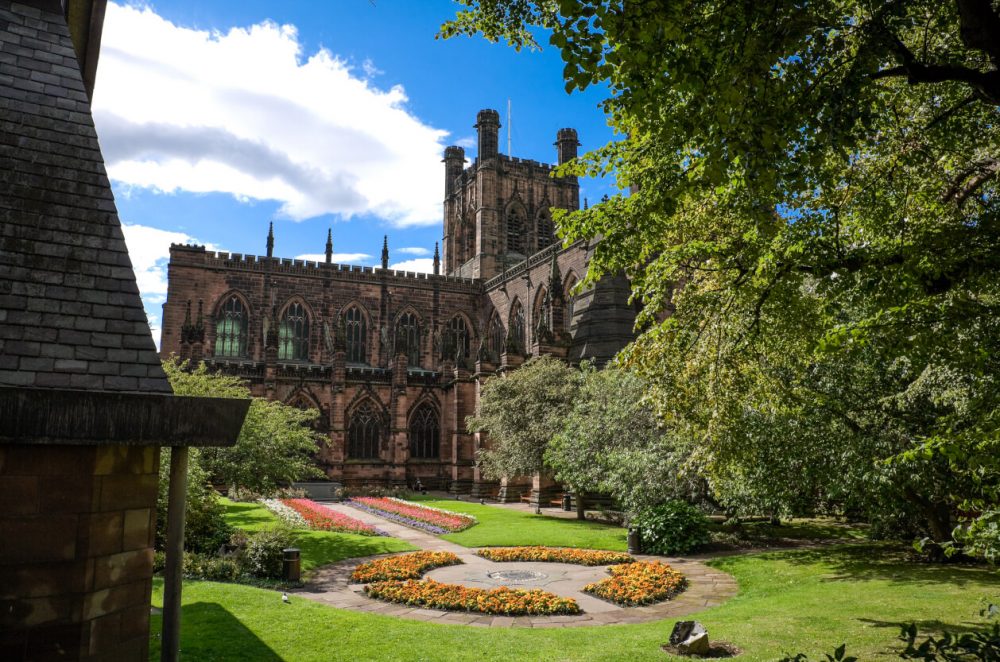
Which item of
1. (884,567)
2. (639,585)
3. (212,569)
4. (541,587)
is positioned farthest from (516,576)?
(884,567)

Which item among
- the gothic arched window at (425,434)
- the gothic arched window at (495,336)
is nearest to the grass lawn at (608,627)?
the gothic arched window at (425,434)

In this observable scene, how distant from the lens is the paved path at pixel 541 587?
394 inches

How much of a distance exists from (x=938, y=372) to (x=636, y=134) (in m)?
5.25

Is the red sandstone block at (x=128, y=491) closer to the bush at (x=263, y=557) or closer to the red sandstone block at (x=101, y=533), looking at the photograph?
the red sandstone block at (x=101, y=533)

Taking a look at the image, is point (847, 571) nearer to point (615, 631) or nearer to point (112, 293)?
point (615, 631)

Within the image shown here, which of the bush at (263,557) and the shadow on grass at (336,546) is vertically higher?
the bush at (263,557)

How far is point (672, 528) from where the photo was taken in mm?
15898

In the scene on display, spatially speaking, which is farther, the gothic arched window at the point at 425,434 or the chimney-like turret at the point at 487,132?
the chimney-like turret at the point at 487,132

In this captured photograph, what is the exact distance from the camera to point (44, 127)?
16.5 ft

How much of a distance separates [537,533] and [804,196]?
12.9m

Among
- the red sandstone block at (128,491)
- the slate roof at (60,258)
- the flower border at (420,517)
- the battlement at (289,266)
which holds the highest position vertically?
the battlement at (289,266)

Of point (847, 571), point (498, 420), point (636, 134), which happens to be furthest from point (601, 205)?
point (498, 420)

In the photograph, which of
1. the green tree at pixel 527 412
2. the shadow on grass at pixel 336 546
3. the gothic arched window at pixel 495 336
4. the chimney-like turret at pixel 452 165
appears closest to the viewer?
the shadow on grass at pixel 336 546

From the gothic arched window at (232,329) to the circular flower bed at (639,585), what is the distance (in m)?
33.5
